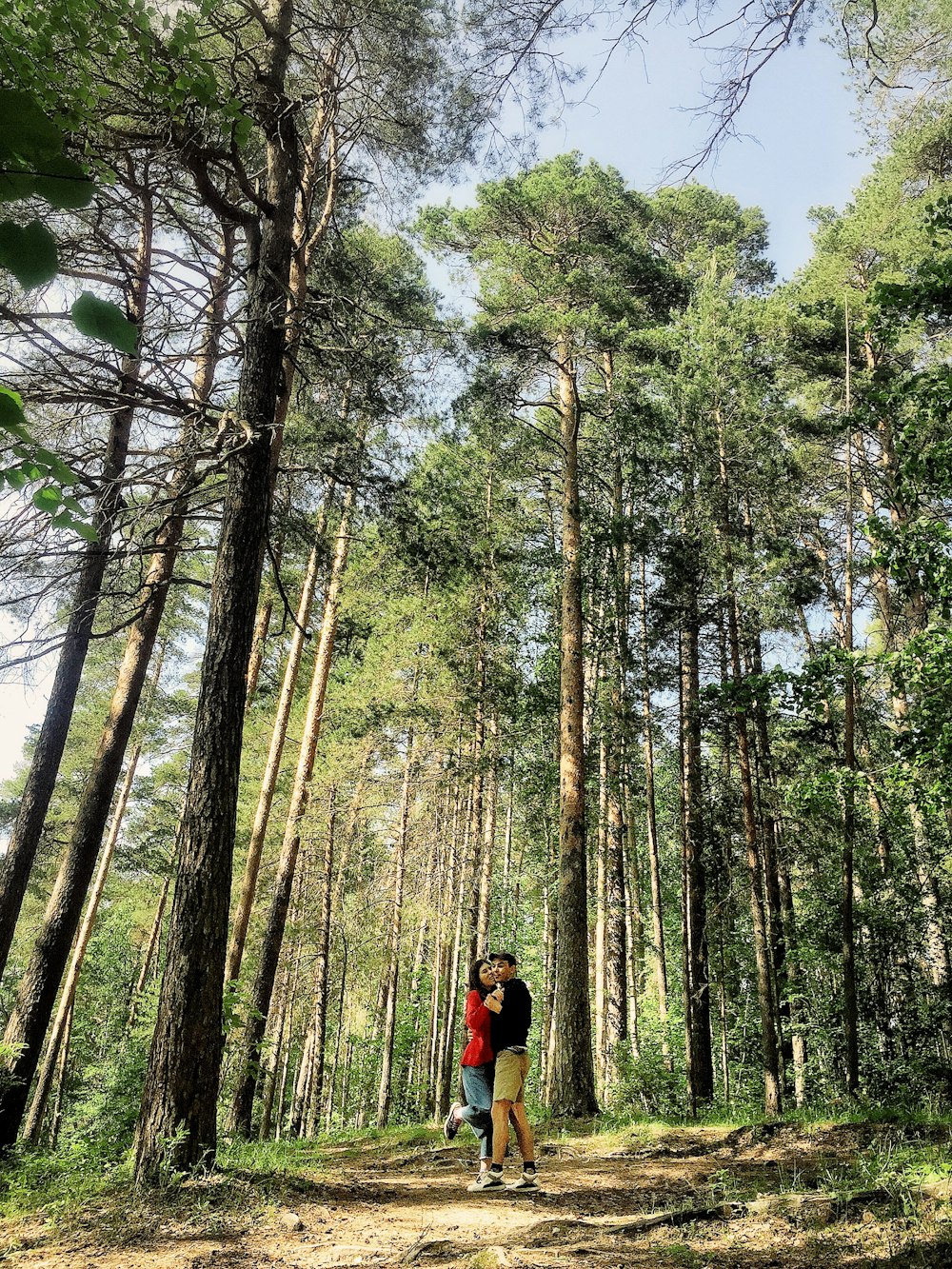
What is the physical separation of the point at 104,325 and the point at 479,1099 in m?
6.25

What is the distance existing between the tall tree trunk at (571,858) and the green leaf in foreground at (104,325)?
1002cm

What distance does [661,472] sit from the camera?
13.2 m

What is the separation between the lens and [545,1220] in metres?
4.48

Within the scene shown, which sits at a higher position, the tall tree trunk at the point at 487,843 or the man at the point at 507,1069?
the tall tree trunk at the point at 487,843

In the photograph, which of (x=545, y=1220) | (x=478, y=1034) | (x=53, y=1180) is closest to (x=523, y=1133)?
(x=478, y=1034)

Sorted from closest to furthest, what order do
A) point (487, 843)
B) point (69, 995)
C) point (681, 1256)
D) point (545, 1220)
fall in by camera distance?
point (681, 1256), point (545, 1220), point (487, 843), point (69, 995)

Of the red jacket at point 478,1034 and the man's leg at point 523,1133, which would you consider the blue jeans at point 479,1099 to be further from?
the man's leg at point 523,1133

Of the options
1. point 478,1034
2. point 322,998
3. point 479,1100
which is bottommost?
point 479,1100

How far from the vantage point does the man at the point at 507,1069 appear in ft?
18.0

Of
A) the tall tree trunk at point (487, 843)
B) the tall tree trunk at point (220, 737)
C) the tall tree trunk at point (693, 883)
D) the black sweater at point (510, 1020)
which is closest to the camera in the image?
the tall tree trunk at point (220, 737)

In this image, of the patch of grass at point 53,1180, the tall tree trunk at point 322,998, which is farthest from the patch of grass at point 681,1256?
the tall tree trunk at point 322,998

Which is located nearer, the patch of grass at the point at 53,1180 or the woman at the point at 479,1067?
the patch of grass at the point at 53,1180

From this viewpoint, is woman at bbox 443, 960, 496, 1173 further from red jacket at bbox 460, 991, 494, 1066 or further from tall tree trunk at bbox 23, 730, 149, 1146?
tall tree trunk at bbox 23, 730, 149, 1146

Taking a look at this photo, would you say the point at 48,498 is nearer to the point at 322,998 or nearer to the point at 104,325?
the point at 104,325
